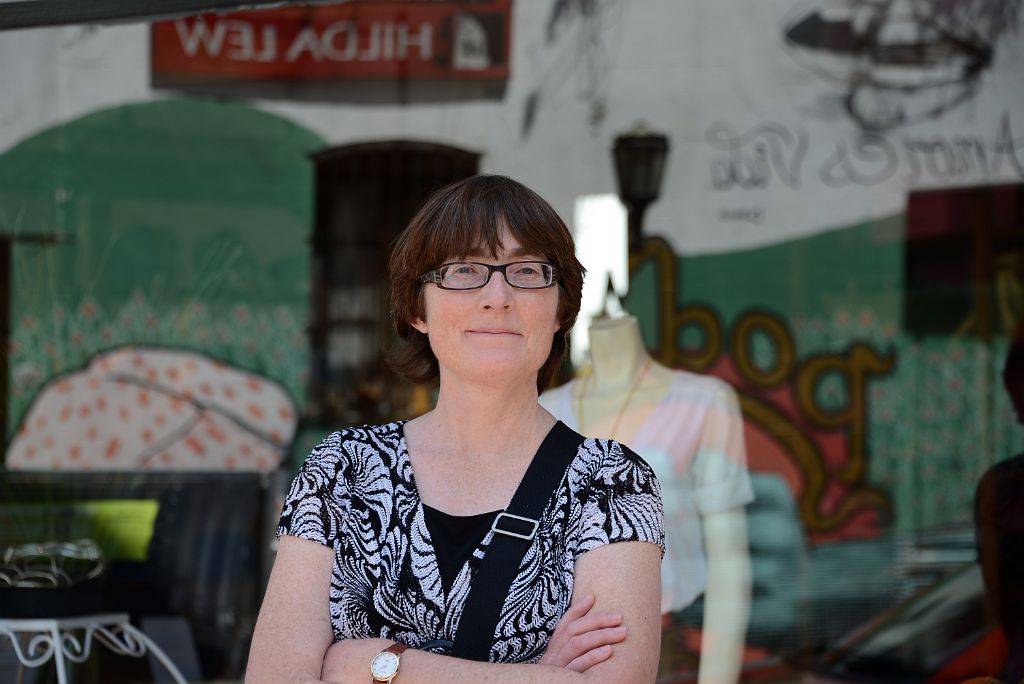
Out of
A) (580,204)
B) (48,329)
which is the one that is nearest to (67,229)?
(48,329)

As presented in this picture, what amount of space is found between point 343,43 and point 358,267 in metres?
0.85

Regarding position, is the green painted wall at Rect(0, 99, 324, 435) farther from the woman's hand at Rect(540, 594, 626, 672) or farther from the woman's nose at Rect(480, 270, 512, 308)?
the woman's hand at Rect(540, 594, 626, 672)

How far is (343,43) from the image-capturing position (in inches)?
190

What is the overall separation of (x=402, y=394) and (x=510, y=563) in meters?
3.04

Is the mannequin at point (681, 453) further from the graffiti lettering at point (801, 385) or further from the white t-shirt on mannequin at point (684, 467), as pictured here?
the graffiti lettering at point (801, 385)

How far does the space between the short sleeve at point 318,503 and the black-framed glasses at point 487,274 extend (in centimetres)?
31

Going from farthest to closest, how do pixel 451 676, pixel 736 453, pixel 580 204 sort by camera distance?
pixel 580 204 → pixel 736 453 → pixel 451 676

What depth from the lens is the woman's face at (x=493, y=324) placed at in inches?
71.0

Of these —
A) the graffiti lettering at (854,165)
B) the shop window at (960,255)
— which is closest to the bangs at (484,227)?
the graffiti lettering at (854,165)

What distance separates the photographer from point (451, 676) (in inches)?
65.0

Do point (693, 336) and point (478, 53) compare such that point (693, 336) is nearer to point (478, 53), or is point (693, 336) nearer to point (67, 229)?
point (478, 53)

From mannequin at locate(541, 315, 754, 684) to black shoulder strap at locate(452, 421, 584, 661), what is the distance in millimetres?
1614

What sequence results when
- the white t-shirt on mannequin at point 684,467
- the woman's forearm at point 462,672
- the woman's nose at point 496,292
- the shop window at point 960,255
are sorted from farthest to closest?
the shop window at point 960,255 → the white t-shirt on mannequin at point 684,467 → the woman's nose at point 496,292 → the woman's forearm at point 462,672

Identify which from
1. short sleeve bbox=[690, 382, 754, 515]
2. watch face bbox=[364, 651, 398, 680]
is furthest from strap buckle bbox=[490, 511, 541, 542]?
short sleeve bbox=[690, 382, 754, 515]
